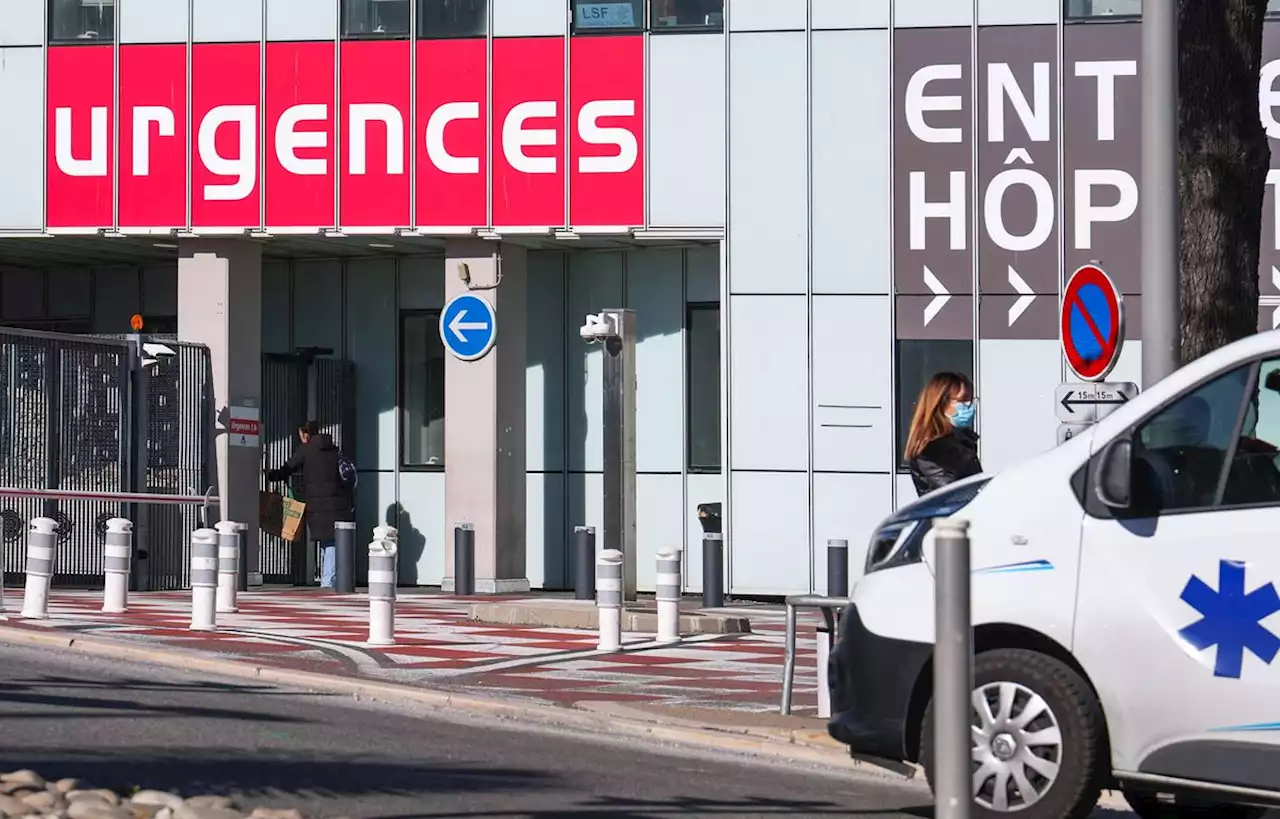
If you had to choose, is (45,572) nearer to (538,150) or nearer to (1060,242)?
(538,150)

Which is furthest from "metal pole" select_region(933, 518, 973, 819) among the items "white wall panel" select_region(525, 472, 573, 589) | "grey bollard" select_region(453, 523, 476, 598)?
"white wall panel" select_region(525, 472, 573, 589)

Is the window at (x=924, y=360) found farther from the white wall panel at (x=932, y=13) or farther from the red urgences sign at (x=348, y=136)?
the white wall panel at (x=932, y=13)

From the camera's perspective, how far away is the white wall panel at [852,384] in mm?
22469

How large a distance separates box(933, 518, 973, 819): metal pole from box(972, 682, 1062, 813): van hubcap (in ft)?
6.19

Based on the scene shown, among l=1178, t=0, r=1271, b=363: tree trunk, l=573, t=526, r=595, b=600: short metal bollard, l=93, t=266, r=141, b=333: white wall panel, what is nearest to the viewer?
l=1178, t=0, r=1271, b=363: tree trunk

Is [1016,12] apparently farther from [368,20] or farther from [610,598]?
[610,598]

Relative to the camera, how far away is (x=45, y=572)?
15844mm

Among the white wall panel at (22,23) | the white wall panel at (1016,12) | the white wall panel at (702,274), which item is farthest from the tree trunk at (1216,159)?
the white wall panel at (22,23)

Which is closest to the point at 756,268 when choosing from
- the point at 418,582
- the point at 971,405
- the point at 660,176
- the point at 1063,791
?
the point at 660,176

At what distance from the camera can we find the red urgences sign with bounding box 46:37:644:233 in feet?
75.5

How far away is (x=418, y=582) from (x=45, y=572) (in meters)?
9.76

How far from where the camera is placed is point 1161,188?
36.6ft

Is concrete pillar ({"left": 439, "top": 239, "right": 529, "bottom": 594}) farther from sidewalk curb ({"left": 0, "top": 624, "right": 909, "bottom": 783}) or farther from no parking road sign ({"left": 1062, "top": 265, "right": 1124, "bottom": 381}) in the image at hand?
no parking road sign ({"left": 1062, "top": 265, "right": 1124, "bottom": 381})

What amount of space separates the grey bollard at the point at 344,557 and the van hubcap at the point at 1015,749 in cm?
1566
